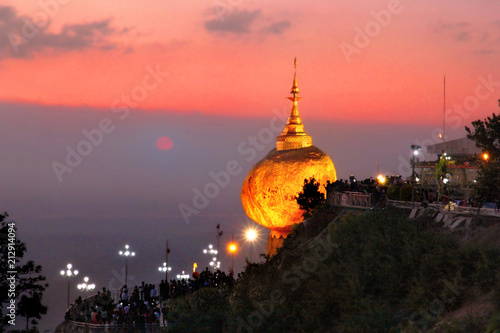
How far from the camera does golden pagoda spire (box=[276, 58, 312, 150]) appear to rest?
34.6 meters

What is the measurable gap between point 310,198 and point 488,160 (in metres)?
8.10

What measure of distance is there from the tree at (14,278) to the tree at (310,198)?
41.5 feet

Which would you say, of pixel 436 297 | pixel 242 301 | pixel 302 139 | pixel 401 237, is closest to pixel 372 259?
pixel 401 237

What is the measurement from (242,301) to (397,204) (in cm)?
794

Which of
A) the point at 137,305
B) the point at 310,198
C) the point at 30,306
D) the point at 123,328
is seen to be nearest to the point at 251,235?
the point at 310,198

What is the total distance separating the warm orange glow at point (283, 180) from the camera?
32.5 m

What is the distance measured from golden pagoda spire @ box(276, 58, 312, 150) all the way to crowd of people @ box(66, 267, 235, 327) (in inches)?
352

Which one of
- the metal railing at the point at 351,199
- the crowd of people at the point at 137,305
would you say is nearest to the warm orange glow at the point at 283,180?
the metal railing at the point at 351,199

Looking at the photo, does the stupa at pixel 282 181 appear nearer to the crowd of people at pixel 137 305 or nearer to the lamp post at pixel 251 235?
the lamp post at pixel 251 235

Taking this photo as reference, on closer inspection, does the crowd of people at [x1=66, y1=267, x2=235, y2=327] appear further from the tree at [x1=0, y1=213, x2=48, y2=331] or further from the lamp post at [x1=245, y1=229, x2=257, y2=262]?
the lamp post at [x1=245, y1=229, x2=257, y2=262]

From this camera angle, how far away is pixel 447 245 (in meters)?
19.2

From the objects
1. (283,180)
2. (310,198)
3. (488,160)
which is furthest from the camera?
(283,180)

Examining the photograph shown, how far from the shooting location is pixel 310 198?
1244 inches

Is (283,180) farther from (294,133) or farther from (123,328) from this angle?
(123,328)
